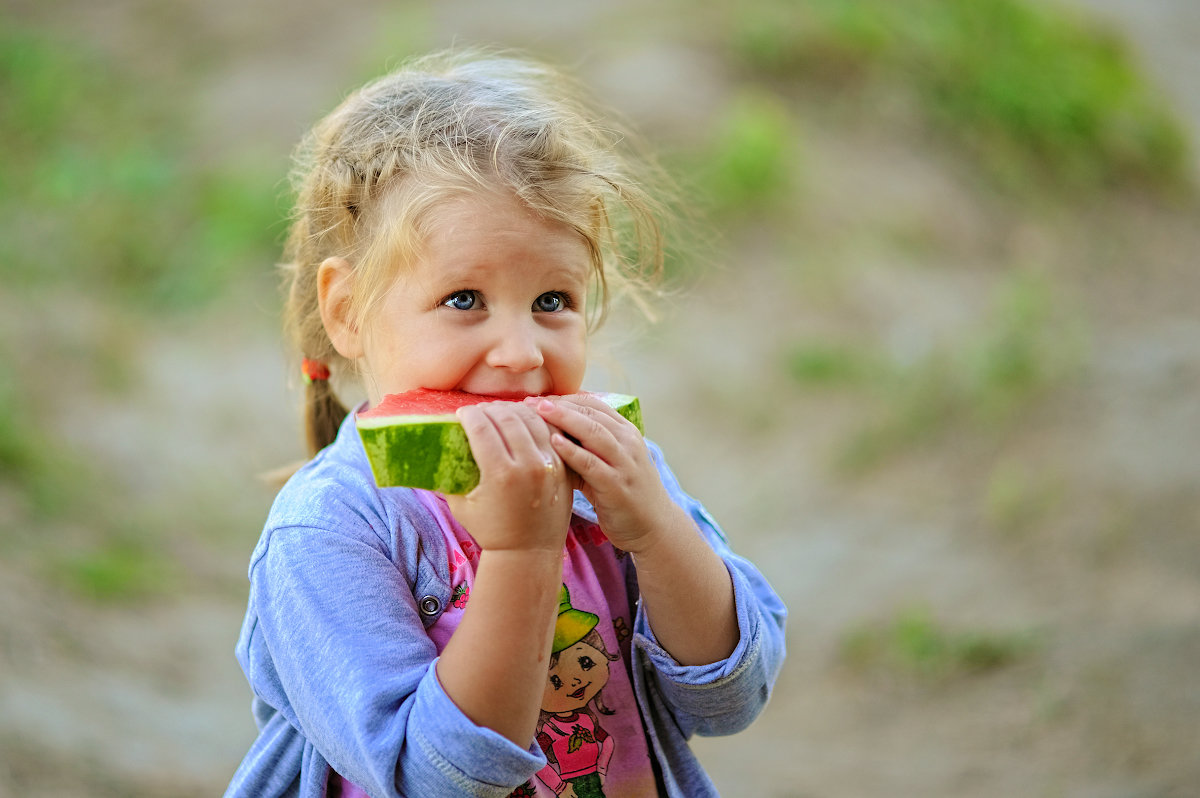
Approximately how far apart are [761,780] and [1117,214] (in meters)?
6.77

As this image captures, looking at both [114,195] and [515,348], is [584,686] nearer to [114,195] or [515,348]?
[515,348]

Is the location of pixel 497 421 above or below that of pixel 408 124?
below

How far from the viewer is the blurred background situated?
4.48 m

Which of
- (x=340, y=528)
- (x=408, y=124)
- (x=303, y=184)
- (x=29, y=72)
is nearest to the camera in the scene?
(x=340, y=528)

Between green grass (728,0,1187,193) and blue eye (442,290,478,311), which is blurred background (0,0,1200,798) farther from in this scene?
blue eye (442,290,478,311)

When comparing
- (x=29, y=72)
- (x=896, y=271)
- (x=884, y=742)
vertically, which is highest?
(x=29, y=72)

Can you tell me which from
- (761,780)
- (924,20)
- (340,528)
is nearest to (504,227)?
(340,528)

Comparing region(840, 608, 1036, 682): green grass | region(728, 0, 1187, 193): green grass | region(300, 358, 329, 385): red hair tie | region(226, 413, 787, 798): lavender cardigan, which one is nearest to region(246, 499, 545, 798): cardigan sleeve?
region(226, 413, 787, 798): lavender cardigan

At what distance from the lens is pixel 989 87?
32.5ft

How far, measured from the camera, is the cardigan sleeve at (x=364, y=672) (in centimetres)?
169

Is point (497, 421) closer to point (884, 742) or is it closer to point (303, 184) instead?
point (303, 184)

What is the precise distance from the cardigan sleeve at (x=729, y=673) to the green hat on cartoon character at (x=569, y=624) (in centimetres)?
9

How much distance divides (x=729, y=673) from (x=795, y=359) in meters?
5.72

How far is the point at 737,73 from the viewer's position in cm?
973
